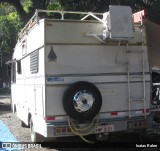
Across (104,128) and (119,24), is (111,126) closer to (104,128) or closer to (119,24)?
(104,128)

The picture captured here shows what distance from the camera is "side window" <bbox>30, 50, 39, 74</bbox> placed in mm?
7952

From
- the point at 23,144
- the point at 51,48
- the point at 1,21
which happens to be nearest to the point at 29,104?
the point at 23,144

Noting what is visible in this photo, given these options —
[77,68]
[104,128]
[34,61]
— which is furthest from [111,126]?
[34,61]

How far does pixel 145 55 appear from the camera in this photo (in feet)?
26.0

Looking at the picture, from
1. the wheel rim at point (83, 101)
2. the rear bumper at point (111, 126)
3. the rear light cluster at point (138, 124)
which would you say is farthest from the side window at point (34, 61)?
the rear light cluster at point (138, 124)

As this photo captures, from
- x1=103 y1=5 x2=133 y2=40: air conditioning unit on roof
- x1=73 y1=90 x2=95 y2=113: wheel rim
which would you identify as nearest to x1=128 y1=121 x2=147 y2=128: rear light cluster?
x1=73 y1=90 x2=95 y2=113: wheel rim

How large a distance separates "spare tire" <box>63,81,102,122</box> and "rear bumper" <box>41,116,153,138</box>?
27 cm

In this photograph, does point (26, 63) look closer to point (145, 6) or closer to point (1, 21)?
point (145, 6)

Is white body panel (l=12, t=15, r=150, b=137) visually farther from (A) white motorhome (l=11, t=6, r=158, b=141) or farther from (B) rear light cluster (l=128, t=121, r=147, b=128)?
(B) rear light cluster (l=128, t=121, r=147, b=128)

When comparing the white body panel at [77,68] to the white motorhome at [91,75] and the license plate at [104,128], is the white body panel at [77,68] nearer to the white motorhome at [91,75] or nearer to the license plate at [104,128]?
the white motorhome at [91,75]

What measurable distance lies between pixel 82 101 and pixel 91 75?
0.61 metres

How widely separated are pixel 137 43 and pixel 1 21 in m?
39.4

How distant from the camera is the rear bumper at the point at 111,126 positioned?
23.5ft

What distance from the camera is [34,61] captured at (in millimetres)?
8227
